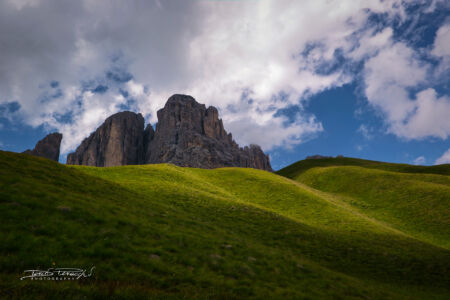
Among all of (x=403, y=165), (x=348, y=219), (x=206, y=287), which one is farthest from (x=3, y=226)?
(x=403, y=165)

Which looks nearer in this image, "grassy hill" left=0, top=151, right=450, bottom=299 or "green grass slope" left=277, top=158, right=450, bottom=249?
"grassy hill" left=0, top=151, right=450, bottom=299

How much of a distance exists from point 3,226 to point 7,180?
735 centimetres

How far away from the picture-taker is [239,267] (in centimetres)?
1370
